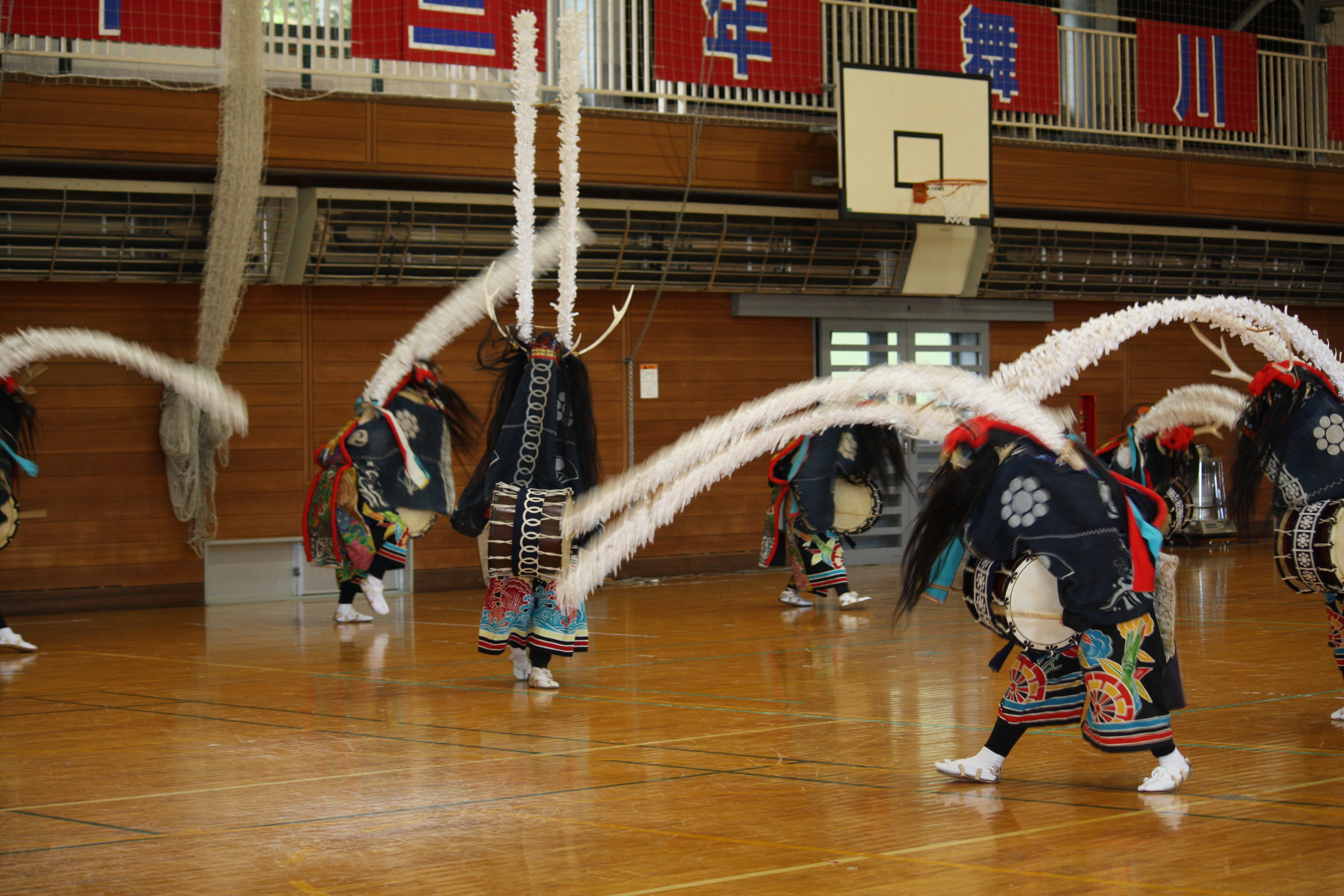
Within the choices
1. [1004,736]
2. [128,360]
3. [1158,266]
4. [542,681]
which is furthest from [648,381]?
[1004,736]

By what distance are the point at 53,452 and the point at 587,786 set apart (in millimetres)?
6273

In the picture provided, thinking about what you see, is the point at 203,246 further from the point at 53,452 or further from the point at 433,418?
the point at 433,418

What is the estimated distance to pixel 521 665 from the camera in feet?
18.0

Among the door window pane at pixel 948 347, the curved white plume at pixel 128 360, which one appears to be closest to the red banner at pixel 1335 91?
the door window pane at pixel 948 347

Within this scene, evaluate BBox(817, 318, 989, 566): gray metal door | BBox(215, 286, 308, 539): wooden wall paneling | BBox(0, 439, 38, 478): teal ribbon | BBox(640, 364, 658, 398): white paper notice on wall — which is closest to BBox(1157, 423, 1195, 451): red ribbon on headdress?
BBox(817, 318, 989, 566): gray metal door

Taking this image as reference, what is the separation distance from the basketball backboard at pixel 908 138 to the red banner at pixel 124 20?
425 centimetres

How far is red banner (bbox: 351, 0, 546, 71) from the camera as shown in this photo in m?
8.81

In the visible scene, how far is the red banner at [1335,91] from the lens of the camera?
40.4 ft

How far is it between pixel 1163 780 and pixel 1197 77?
9663 millimetres

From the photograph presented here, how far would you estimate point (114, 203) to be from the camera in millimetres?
8477

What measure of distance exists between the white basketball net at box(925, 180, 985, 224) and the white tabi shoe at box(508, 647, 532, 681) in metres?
6.02

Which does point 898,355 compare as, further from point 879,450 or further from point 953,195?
point 879,450

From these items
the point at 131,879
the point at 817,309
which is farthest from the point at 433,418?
the point at 131,879

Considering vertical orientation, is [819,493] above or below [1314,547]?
above
